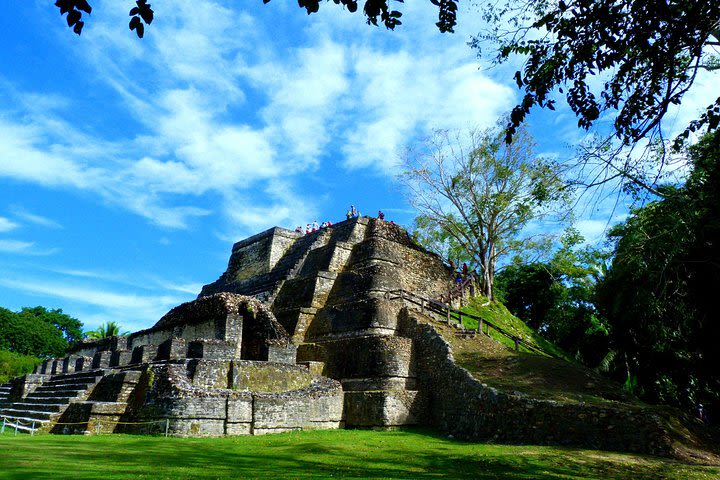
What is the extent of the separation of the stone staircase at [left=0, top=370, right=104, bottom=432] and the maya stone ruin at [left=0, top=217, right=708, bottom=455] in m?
0.05

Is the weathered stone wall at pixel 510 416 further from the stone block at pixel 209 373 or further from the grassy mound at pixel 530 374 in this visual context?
the stone block at pixel 209 373

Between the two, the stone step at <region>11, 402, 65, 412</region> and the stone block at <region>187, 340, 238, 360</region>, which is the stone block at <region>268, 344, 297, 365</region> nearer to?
the stone block at <region>187, 340, 238, 360</region>

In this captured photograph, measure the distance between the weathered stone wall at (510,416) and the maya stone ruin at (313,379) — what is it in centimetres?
2

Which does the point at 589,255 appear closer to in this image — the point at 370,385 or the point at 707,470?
the point at 370,385

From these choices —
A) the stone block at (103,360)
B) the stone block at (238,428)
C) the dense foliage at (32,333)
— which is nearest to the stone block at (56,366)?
the stone block at (103,360)

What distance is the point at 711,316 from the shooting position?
46.7 feet

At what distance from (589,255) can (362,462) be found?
740 inches

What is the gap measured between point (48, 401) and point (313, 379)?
273 inches

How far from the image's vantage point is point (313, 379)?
15086 mm

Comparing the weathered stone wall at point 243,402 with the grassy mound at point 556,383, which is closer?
the grassy mound at point 556,383

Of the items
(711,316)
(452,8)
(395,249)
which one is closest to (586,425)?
(711,316)

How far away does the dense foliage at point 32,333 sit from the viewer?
147 feet

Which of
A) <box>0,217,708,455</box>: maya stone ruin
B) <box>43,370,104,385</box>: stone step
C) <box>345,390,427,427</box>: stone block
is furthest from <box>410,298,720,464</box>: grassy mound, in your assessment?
<box>43,370,104,385</box>: stone step

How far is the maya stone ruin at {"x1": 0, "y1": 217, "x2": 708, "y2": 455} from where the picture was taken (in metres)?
12.0
